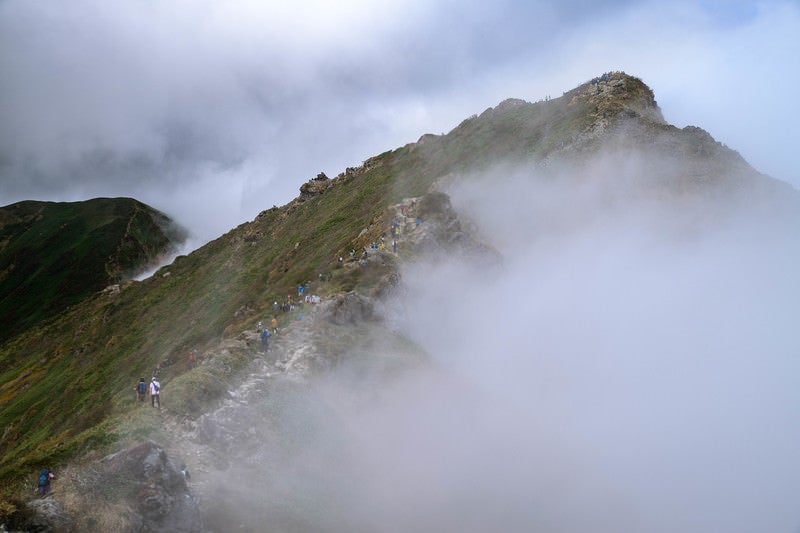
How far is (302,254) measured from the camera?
66188 millimetres

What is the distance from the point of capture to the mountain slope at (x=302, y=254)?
48.4m

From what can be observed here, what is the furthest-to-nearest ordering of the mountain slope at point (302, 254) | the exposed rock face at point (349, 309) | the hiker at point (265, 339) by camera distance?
the mountain slope at point (302, 254), the exposed rock face at point (349, 309), the hiker at point (265, 339)

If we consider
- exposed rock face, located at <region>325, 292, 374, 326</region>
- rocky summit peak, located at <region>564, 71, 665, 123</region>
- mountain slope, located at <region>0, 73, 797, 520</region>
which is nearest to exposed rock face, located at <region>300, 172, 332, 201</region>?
mountain slope, located at <region>0, 73, 797, 520</region>

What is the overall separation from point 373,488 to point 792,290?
48.4 metres

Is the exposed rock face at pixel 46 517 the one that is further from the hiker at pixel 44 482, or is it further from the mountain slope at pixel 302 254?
the mountain slope at pixel 302 254

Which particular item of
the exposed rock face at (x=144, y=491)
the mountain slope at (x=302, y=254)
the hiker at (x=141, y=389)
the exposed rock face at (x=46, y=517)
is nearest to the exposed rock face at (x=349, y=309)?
the mountain slope at (x=302, y=254)

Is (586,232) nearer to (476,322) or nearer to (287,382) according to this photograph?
(476,322)

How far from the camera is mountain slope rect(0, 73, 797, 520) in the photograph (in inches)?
1905

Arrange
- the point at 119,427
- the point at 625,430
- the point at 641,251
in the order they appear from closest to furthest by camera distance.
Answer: the point at 119,427
the point at 625,430
the point at 641,251

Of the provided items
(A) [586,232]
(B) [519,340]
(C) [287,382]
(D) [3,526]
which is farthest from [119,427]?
(A) [586,232]

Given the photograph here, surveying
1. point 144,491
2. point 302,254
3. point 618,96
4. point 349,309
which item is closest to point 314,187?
point 302,254

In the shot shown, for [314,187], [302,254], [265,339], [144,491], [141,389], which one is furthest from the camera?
[314,187]

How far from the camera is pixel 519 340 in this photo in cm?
4872

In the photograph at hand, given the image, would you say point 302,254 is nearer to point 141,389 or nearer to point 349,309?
point 349,309
